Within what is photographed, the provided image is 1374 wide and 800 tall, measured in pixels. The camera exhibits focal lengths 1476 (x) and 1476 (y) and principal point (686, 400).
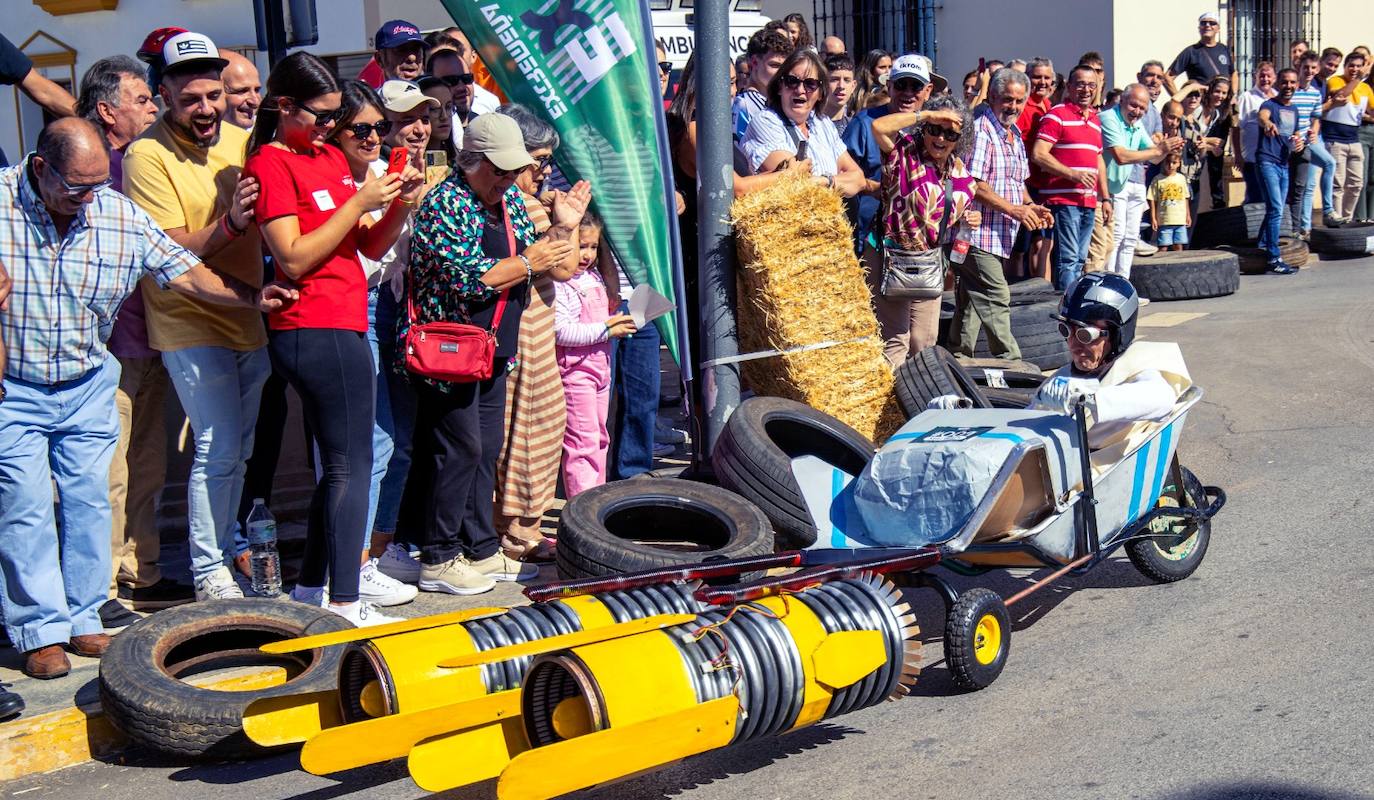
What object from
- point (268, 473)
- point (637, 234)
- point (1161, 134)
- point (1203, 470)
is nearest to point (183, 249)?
point (268, 473)

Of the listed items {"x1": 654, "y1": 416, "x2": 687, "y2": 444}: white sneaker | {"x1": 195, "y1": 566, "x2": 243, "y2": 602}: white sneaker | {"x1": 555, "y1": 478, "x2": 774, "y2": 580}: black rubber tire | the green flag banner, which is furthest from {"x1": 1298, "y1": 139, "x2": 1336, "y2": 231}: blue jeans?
{"x1": 195, "y1": 566, "x2": 243, "y2": 602}: white sneaker

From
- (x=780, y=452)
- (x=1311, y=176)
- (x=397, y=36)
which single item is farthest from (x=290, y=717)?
(x=1311, y=176)

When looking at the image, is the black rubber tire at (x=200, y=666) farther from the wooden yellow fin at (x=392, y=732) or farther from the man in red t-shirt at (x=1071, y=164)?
the man in red t-shirt at (x=1071, y=164)

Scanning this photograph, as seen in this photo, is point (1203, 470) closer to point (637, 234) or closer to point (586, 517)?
point (637, 234)

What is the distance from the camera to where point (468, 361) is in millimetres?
5969

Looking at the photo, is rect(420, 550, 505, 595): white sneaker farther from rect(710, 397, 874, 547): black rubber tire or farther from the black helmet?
the black helmet

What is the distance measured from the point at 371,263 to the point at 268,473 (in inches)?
43.2

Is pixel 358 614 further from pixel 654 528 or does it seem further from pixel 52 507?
pixel 654 528

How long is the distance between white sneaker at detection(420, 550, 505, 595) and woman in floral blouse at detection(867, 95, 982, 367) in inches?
124

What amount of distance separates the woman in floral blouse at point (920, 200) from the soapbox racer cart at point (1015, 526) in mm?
2333

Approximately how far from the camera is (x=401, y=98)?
245 inches

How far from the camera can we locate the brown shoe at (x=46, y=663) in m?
5.20

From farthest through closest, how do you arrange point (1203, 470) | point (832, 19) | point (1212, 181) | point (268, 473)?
1. point (832, 19)
2. point (1212, 181)
3. point (1203, 470)
4. point (268, 473)

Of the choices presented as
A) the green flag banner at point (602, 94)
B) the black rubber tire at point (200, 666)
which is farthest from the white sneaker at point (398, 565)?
the green flag banner at point (602, 94)
